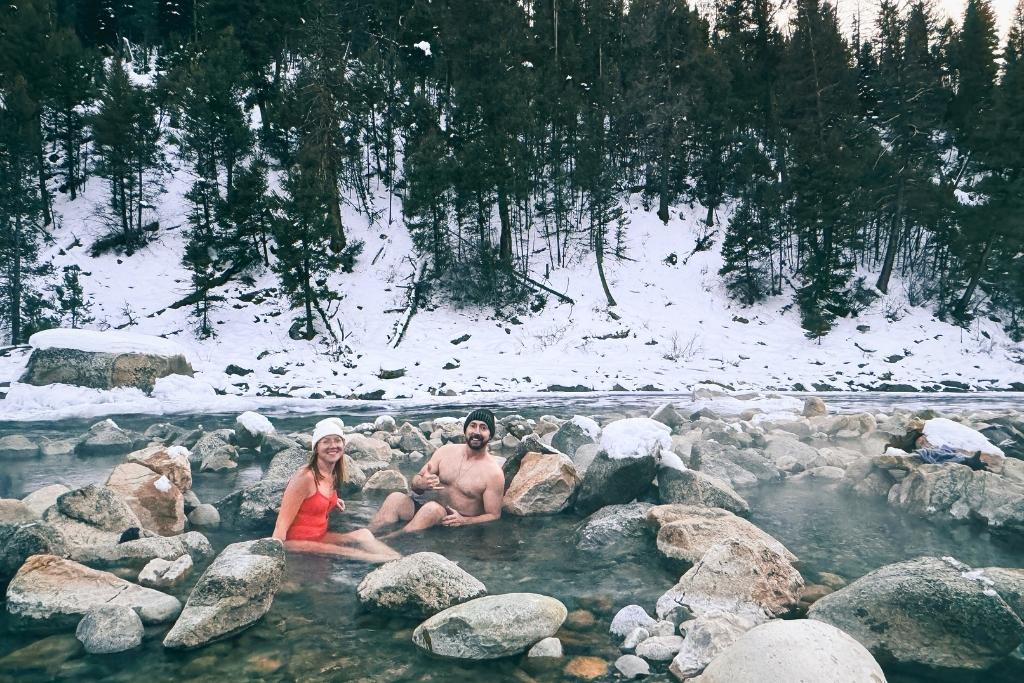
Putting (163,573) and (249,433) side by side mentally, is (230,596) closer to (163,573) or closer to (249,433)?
(163,573)

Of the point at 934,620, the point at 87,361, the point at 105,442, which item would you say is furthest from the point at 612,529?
the point at 87,361

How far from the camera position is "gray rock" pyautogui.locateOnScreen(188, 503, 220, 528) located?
5277 mm

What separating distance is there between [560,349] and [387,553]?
14.7 meters

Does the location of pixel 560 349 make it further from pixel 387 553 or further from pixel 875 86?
pixel 875 86

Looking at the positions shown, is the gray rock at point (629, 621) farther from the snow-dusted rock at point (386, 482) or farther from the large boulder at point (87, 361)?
the large boulder at point (87, 361)

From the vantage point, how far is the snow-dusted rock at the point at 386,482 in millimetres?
6590

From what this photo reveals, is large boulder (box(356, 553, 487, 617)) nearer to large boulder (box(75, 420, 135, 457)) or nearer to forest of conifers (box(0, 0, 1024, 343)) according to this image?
large boulder (box(75, 420, 135, 457))

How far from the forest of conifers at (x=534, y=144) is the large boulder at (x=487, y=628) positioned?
16920mm

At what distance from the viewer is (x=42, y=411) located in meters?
11.5

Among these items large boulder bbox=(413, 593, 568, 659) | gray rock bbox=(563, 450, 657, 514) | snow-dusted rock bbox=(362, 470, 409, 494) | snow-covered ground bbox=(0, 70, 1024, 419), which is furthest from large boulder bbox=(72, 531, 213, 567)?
snow-covered ground bbox=(0, 70, 1024, 419)

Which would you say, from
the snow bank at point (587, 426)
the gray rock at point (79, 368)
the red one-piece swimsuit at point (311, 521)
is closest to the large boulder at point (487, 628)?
the red one-piece swimsuit at point (311, 521)

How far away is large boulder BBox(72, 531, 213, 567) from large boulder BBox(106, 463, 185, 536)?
0.54 metres

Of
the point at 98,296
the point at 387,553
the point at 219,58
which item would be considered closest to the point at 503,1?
the point at 219,58

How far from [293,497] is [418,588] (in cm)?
171
